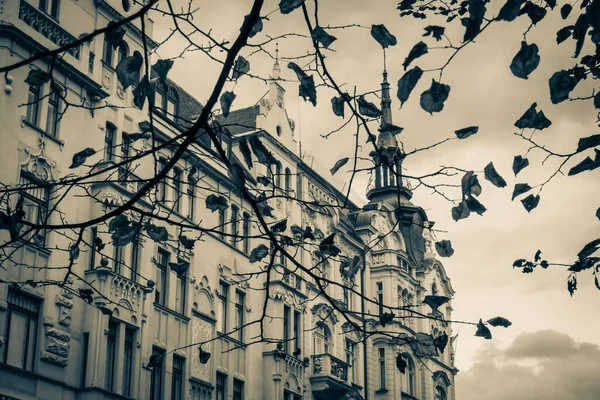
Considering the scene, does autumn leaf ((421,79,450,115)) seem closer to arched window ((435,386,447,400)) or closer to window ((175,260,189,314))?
window ((175,260,189,314))

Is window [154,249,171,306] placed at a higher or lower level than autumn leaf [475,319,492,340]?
higher

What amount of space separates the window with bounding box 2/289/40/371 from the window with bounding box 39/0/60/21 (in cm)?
770

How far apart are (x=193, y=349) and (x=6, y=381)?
8.70 metres

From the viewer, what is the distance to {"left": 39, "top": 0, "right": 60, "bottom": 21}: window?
2460 cm

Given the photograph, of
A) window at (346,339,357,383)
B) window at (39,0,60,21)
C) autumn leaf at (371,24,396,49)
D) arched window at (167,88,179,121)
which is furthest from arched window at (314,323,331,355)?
autumn leaf at (371,24,396,49)

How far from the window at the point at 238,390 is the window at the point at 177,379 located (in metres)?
3.52

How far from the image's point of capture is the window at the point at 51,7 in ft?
80.7

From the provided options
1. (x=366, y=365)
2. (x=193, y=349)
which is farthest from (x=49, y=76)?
(x=366, y=365)

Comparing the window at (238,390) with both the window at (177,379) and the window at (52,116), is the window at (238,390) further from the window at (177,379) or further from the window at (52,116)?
the window at (52,116)

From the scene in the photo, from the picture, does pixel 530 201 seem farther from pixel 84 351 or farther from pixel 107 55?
pixel 107 55

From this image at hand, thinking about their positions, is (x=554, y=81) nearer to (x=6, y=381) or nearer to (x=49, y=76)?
(x=49, y=76)

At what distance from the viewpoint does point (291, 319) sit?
35812mm

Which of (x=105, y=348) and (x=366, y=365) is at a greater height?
(x=366, y=365)

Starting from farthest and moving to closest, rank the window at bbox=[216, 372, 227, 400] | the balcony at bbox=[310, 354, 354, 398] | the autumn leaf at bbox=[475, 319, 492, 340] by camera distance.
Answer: the balcony at bbox=[310, 354, 354, 398] → the window at bbox=[216, 372, 227, 400] → the autumn leaf at bbox=[475, 319, 492, 340]
